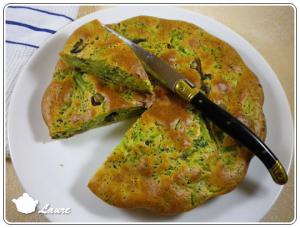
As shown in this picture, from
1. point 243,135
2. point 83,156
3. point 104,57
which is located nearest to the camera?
point 243,135

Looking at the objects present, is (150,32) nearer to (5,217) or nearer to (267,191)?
(267,191)

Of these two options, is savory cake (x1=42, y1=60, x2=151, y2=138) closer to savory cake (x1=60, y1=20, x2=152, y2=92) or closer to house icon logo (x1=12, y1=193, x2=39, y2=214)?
savory cake (x1=60, y1=20, x2=152, y2=92)

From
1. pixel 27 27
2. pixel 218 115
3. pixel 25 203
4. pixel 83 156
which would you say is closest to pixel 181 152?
pixel 218 115

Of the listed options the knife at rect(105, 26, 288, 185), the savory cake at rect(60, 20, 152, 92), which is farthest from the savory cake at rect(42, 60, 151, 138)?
the knife at rect(105, 26, 288, 185)

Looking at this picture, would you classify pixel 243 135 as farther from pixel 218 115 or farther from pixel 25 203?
pixel 25 203

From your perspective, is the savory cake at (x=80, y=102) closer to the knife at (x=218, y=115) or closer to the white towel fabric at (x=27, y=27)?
the knife at (x=218, y=115)

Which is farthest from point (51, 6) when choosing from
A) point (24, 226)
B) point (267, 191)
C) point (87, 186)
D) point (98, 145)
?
point (267, 191)
